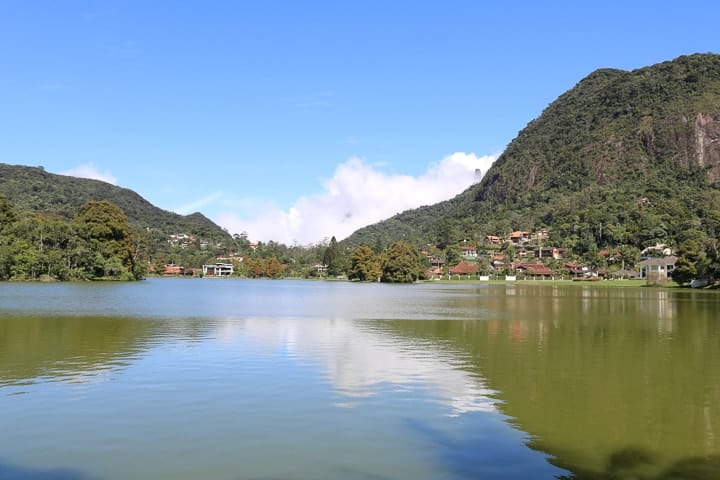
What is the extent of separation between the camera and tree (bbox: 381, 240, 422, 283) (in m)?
122

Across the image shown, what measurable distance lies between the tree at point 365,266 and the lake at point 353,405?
4261 inches

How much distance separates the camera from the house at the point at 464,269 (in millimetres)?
139125

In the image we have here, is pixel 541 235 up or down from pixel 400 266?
up

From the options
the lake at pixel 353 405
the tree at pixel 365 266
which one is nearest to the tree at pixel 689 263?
the tree at pixel 365 266

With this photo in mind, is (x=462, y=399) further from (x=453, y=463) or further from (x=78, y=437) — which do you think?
(x=78, y=437)

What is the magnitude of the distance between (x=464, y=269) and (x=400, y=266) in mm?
24876

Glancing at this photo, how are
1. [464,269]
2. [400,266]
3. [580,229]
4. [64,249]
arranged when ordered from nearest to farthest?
[64,249], [400,266], [464,269], [580,229]

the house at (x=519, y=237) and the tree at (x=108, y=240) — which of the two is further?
the house at (x=519, y=237)

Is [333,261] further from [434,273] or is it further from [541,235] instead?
[541,235]

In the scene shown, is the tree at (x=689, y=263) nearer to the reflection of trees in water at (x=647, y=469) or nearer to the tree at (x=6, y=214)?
the reflection of trees in water at (x=647, y=469)

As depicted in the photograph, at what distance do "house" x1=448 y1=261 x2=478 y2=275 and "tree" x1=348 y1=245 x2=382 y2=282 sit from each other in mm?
18939

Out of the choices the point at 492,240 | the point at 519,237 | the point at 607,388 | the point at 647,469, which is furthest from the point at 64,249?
the point at 519,237

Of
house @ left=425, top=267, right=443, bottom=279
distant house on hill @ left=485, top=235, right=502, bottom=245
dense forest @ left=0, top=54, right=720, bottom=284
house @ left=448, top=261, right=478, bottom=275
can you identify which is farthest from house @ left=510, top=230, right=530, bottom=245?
house @ left=425, top=267, right=443, bottom=279

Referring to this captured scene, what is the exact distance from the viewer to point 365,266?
13550cm
